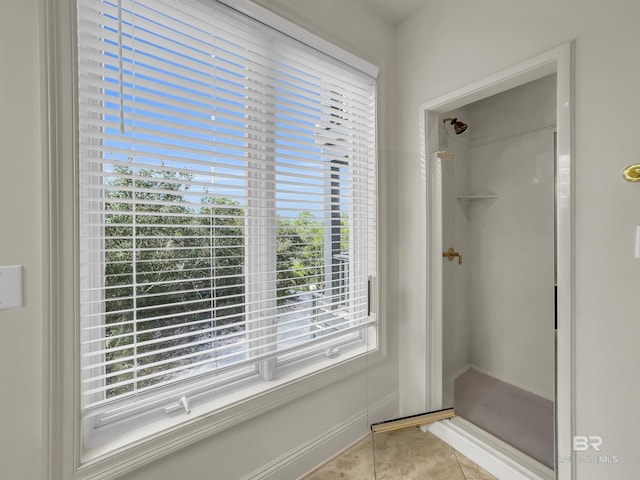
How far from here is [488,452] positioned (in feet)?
5.01

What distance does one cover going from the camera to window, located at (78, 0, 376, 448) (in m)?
1.04

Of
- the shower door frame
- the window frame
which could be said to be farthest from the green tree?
the shower door frame

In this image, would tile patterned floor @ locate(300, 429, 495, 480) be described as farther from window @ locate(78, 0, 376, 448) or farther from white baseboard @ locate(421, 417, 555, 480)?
window @ locate(78, 0, 376, 448)

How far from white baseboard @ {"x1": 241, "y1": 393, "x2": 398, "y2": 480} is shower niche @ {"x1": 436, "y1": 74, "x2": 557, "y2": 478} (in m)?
0.42

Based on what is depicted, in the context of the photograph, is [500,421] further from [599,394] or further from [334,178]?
[334,178]

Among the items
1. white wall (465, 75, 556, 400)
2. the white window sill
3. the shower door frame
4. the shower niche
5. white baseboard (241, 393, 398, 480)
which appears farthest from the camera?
white wall (465, 75, 556, 400)

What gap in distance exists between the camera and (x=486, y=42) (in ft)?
4.86

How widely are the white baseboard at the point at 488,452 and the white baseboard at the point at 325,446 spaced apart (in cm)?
30

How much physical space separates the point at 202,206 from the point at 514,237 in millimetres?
2173

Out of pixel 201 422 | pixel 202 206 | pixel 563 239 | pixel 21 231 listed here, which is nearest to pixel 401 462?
pixel 201 422

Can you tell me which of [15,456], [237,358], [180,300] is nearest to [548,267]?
[237,358]

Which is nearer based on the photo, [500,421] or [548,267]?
[500,421]

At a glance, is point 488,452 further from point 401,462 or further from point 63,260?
point 63,260

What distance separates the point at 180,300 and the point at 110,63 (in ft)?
2.98
